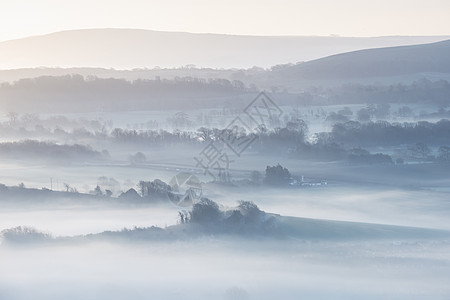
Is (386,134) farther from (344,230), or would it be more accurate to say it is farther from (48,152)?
(344,230)

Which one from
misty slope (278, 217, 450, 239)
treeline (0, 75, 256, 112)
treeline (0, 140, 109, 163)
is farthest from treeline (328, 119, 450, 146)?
misty slope (278, 217, 450, 239)

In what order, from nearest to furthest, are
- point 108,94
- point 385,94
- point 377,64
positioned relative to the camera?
point 108,94
point 385,94
point 377,64

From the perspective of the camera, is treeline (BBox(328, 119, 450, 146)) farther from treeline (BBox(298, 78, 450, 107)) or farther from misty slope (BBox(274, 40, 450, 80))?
misty slope (BBox(274, 40, 450, 80))

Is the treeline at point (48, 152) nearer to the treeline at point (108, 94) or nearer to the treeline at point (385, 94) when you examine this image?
the treeline at point (108, 94)

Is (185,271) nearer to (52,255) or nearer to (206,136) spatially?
(52,255)

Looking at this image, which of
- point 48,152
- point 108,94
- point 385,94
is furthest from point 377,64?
point 48,152

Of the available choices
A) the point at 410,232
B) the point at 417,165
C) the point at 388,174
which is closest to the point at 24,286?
the point at 410,232
